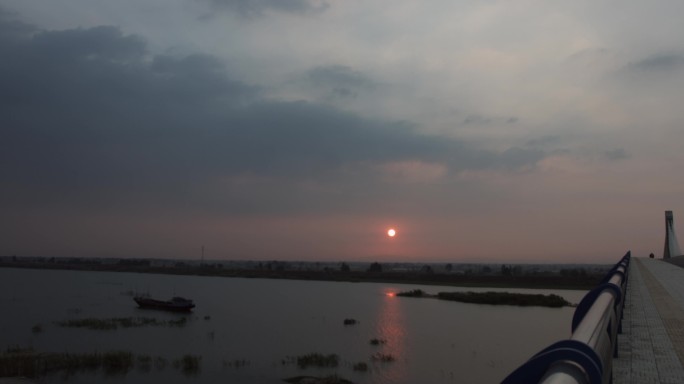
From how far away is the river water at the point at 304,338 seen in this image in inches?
1092

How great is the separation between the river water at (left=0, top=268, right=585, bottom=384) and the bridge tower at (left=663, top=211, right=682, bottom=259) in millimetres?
26634

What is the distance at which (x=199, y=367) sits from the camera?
2873 centimetres

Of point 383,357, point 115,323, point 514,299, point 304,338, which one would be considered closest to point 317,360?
point 383,357

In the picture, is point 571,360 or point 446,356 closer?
point 571,360

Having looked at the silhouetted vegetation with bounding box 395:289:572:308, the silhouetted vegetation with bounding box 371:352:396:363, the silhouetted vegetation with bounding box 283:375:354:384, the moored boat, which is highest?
the silhouetted vegetation with bounding box 283:375:354:384

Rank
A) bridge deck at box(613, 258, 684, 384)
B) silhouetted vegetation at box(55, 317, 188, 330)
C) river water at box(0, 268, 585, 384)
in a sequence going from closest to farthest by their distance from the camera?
bridge deck at box(613, 258, 684, 384) → river water at box(0, 268, 585, 384) → silhouetted vegetation at box(55, 317, 188, 330)

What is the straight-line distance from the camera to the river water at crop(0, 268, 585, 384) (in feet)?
91.0

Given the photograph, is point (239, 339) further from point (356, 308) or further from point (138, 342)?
point (356, 308)

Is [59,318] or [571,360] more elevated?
[571,360]

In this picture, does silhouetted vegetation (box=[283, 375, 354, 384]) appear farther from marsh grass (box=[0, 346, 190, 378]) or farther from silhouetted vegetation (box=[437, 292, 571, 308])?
silhouetted vegetation (box=[437, 292, 571, 308])

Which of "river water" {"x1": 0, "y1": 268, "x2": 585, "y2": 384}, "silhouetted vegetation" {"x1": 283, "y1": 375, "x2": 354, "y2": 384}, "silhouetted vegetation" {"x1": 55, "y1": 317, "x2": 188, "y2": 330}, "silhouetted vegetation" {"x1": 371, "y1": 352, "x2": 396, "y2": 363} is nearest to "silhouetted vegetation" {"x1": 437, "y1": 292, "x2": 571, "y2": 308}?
"river water" {"x1": 0, "y1": 268, "x2": 585, "y2": 384}

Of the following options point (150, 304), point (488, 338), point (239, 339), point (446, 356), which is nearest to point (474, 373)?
point (446, 356)

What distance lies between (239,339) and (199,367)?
9.52 metres

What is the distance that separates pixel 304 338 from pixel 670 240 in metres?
62.9
